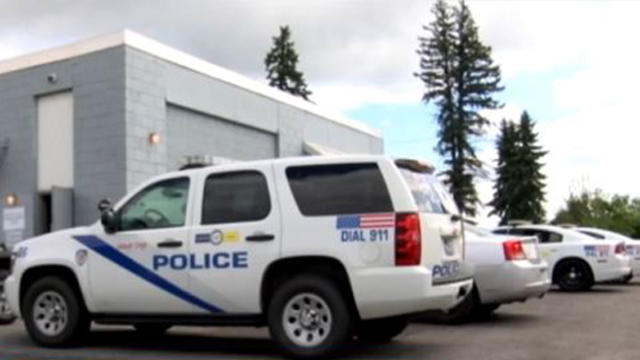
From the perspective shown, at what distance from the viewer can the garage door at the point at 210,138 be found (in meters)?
24.5

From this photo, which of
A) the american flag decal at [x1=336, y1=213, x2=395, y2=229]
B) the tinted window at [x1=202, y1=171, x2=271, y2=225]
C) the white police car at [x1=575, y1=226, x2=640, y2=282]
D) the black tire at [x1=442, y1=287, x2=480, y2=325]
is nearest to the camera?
the american flag decal at [x1=336, y1=213, x2=395, y2=229]

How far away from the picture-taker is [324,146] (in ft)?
111

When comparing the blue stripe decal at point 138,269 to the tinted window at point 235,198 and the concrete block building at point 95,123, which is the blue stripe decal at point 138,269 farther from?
the concrete block building at point 95,123

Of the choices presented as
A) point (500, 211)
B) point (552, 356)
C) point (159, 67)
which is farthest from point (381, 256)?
point (500, 211)

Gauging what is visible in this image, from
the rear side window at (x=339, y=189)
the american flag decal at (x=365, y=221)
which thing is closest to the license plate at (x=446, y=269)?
the american flag decal at (x=365, y=221)

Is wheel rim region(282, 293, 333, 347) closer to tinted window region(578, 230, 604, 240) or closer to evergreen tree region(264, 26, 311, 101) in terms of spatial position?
tinted window region(578, 230, 604, 240)

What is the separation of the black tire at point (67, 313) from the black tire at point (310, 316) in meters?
2.42

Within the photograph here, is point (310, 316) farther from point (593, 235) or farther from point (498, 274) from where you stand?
point (593, 235)

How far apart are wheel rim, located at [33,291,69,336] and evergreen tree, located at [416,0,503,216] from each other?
44124mm

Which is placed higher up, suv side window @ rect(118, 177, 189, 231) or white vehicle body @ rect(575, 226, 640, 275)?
suv side window @ rect(118, 177, 189, 231)

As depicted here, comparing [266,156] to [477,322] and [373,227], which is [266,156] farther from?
[373,227]

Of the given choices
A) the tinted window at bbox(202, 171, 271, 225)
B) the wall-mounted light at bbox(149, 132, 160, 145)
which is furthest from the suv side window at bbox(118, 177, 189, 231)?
the wall-mounted light at bbox(149, 132, 160, 145)

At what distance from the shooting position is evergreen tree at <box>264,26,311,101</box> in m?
61.1

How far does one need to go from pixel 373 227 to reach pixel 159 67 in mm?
16763
